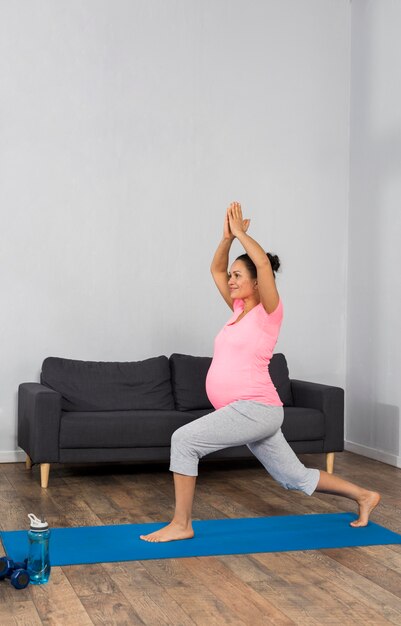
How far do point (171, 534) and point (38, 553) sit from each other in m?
0.79

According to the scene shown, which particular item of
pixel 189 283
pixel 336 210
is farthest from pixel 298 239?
pixel 189 283

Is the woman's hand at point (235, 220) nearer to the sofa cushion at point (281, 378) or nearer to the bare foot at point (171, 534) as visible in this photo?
the bare foot at point (171, 534)

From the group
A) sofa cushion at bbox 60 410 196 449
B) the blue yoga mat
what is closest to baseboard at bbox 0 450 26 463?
sofa cushion at bbox 60 410 196 449

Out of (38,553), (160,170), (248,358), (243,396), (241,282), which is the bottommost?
(38,553)

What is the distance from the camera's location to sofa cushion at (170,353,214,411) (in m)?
5.64

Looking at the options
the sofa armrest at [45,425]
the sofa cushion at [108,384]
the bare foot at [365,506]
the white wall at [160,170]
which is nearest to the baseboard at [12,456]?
the white wall at [160,170]

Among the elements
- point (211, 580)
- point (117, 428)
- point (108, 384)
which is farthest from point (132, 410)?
point (211, 580)

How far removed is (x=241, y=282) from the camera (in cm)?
375

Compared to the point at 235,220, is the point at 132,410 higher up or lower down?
lower down

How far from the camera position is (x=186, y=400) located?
5.63 meters

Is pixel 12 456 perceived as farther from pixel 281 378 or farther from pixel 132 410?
pixel 281 378

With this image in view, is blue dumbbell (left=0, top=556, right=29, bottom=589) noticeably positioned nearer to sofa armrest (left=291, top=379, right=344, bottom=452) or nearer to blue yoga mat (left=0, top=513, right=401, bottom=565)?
blue yoga mat (left=0, top=513, right=401, bottom=565)

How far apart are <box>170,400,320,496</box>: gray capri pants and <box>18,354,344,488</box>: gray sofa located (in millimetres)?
1472

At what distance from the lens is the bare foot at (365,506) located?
3.96m
